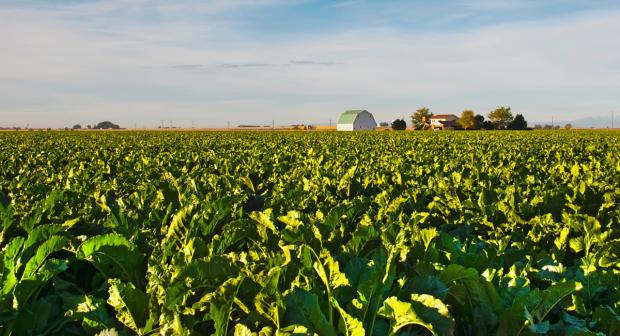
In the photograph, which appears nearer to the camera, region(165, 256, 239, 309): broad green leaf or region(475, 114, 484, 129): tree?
region(165, 256, 239, 309): broad green leaf

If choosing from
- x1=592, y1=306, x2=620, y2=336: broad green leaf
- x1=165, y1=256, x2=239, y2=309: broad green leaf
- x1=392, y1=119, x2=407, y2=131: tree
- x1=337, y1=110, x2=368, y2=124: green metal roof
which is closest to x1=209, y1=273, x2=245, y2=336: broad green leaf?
x1=165, y1=256, x2=239, y2=309: broad green leaf

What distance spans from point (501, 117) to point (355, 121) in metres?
43.0

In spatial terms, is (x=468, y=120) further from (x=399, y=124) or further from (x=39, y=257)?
(x=39, y=257)

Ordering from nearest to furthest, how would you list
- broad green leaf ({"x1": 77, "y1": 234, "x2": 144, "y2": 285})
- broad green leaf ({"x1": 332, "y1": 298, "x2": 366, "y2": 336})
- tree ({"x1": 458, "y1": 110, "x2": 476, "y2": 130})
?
broad green leaf ({"x1": 332, "y1": 298, "x2": 366, "y2": 336}), broad green leaf ({"x1": 77, "y1": 234, "x2": 144, "y2": 285}), tree ({"x1": 458, "y1": 110, "x2": 476, "y2": 130})

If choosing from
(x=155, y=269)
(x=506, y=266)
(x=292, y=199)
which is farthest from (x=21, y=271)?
(x=506, y=266)

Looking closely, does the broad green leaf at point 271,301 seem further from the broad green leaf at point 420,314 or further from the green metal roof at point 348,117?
the green metal roof at point 348,117

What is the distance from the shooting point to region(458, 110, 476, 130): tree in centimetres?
9826

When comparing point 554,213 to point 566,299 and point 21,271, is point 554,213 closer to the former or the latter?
point 566,299

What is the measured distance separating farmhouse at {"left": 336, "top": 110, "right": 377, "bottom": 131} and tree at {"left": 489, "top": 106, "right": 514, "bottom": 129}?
36.9 metres

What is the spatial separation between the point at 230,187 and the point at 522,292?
124 inches

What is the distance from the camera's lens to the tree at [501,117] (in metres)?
107

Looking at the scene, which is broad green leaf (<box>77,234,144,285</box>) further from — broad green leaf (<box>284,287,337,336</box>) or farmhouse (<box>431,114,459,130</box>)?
farmhouse (<box>431,114,459,130</box>)

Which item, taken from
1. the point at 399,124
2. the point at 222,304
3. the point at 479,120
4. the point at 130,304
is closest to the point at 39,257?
the point at 130,304

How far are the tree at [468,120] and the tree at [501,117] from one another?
1288 cm
